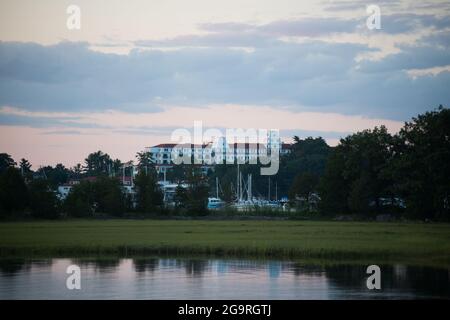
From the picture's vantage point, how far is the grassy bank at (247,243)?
53.3 metres

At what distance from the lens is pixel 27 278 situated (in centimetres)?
4250

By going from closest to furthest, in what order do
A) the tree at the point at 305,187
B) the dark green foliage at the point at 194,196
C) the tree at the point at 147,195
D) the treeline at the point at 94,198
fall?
the treeline at the point at 94,198 → the dark green foliage at the point at 194,196 → the tree at the point at 147,195 → the tree at the point at 305,187

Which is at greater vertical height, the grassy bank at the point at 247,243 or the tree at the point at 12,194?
the tree at the point at 12,194

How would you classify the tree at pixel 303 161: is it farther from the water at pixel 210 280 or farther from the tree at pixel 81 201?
the water at pixel 210 280

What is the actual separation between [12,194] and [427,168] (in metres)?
44.2

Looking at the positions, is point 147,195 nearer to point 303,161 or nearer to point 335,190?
point 335,190

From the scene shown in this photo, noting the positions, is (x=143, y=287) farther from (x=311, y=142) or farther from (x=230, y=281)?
(x=311, y=142)

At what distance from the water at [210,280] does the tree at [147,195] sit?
172 ft

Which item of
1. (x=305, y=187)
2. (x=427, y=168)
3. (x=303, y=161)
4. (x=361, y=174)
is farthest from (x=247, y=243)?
(x=303, y=161)

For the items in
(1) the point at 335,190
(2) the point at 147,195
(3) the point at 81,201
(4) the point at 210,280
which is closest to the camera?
(4) the point at 210,280

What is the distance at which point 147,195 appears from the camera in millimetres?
104812

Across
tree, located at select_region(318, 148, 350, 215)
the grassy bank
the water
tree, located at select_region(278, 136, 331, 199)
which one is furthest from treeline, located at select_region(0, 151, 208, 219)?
tree, located at select_region(278, 136, 331, 199)

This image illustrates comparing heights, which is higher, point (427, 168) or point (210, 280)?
point (427, 168)

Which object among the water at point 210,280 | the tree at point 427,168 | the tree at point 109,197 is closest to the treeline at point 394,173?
the tree at point 427,168
